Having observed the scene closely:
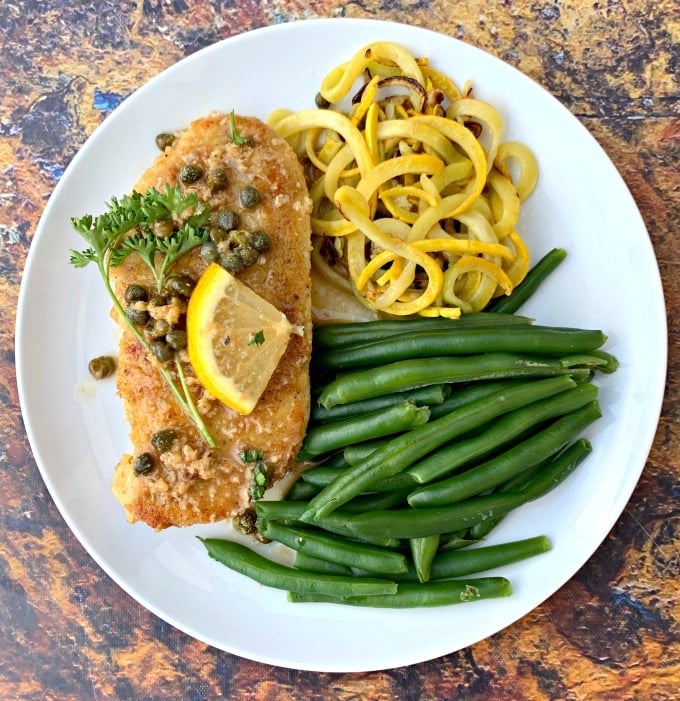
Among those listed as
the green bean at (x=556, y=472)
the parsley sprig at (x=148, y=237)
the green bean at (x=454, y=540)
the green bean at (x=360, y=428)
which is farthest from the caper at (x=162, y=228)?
the green bean at (x=556, y=472)

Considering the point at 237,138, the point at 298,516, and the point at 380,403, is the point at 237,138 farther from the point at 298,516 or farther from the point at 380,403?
the point at 298,516

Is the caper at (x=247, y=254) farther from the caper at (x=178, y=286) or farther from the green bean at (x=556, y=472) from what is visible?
the green bean at (x=556, y=472)

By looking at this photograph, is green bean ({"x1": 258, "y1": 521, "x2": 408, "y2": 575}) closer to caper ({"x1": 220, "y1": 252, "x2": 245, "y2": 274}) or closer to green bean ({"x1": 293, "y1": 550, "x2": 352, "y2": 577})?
green bean ({"x1": 293, "y1": 550, "x2": 352, "y2": 577})

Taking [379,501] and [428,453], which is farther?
[379,501]

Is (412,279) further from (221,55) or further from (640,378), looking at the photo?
(221,55)

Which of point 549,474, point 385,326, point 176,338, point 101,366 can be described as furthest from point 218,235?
point 549,474

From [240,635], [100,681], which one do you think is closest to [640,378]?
[240,635]
